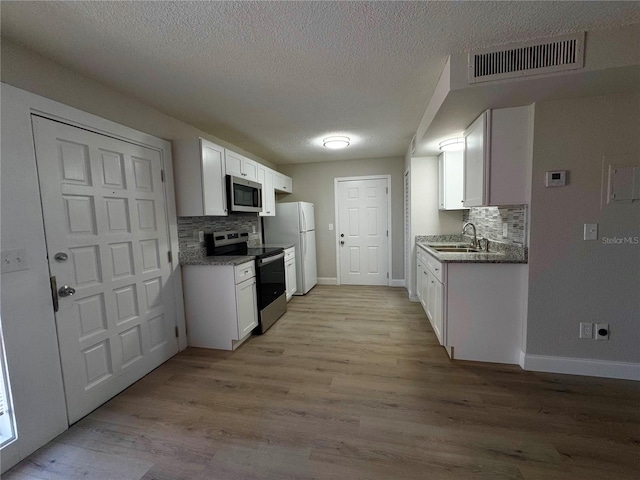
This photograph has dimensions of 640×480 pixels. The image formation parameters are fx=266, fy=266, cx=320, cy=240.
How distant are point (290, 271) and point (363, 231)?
165cm

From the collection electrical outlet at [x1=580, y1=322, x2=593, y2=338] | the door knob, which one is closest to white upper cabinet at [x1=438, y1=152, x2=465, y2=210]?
electrical outlet at [x1=580, y1=322, x2=593, y2=338]

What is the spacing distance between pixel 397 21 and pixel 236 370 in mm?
2693

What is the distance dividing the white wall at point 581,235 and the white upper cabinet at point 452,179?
4.32 ft

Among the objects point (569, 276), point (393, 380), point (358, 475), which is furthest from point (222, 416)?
point (569, 276)

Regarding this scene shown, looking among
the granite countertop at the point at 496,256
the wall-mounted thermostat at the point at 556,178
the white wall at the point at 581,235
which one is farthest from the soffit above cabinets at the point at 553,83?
the granite countertop at the point at 496,256

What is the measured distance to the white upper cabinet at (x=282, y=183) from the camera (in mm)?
4256

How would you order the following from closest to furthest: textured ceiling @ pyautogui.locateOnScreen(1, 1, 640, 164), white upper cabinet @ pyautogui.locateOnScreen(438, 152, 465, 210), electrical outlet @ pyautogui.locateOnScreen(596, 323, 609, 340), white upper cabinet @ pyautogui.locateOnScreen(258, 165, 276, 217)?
textured ceiling @ pyautogui.locateOnScreen(1, 1, 640, 164) < electrical outlet @ pyautogui.locateOnScreen(596, 323, 609, 340) < white upper cabinet @ pyautogui.locateOnScreen(438, 152, 465, 210) < white upper cabinet @ pyautogui.locateOnScreen(258, 165, 276, 217)

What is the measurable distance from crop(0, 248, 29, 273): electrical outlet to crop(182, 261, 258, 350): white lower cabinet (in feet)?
4.02

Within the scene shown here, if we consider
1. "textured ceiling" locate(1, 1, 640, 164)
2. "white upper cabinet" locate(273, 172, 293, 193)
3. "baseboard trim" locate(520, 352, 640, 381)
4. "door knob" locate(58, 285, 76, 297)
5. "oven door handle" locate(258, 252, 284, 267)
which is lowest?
"baseboard trim" locate(520, 352, 640, 381)

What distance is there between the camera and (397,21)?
1.40 m

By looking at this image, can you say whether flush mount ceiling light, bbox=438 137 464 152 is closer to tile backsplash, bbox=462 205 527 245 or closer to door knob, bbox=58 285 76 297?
tile backsplash, bbox=462 205 527 245

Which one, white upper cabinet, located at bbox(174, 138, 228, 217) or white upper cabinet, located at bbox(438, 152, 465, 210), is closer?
white upper cabinet, located at bbox(174, 138, 228, 217)

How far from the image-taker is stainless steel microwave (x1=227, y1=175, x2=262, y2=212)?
9.58ft

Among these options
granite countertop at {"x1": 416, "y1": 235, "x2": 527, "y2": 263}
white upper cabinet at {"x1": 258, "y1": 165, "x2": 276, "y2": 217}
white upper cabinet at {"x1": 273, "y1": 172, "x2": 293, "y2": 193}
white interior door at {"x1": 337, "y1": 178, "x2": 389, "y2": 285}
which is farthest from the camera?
white interior door at {"x1": 337, "y1": 178, "x2": 389, "y2": 285}
